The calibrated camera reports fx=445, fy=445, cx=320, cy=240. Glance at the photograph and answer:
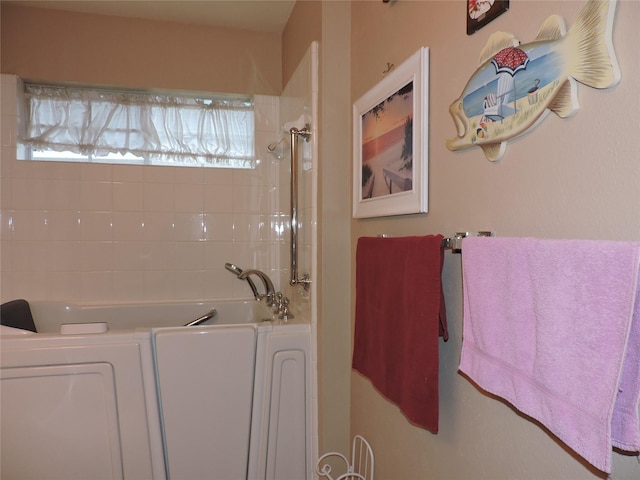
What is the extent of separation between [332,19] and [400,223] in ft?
3.36

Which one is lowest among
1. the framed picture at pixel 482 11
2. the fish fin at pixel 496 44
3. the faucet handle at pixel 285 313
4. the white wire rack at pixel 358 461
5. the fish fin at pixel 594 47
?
the white wire rack at pixel 358 461

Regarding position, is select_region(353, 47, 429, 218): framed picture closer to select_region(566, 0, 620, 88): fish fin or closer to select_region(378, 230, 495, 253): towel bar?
select_region(378, 230, 495, 253): towel bar

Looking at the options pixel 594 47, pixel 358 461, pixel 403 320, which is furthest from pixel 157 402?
pixel 594 47

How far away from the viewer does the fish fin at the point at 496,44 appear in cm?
93

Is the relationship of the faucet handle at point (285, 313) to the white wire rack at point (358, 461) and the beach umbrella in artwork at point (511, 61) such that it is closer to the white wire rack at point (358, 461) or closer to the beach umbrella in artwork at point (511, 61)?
the white wire rack at point (358, 461)

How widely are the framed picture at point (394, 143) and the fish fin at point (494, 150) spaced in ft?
0.88

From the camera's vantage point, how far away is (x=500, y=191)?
0.99 meters

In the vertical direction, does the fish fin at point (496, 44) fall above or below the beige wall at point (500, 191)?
above

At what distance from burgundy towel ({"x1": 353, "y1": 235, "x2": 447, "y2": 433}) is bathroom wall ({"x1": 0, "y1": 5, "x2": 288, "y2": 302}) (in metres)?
1.34

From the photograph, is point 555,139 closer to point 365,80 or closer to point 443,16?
point 443,16

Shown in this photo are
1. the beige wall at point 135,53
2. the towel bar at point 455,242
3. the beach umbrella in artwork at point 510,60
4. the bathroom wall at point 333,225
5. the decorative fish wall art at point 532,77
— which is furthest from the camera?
the beige wall at point 135,53

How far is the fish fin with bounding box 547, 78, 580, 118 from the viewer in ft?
2.58

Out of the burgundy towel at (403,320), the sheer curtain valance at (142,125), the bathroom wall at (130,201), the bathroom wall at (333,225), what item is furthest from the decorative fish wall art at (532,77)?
the sheer curtain valance at (142,125)

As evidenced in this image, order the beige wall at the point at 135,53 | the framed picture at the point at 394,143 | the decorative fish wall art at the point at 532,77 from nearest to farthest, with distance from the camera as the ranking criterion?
1. the decorative fish wall art at the point at 532,77
2. the framed picture at the point at 394,143
3. the beige wall at the point at 135,53
